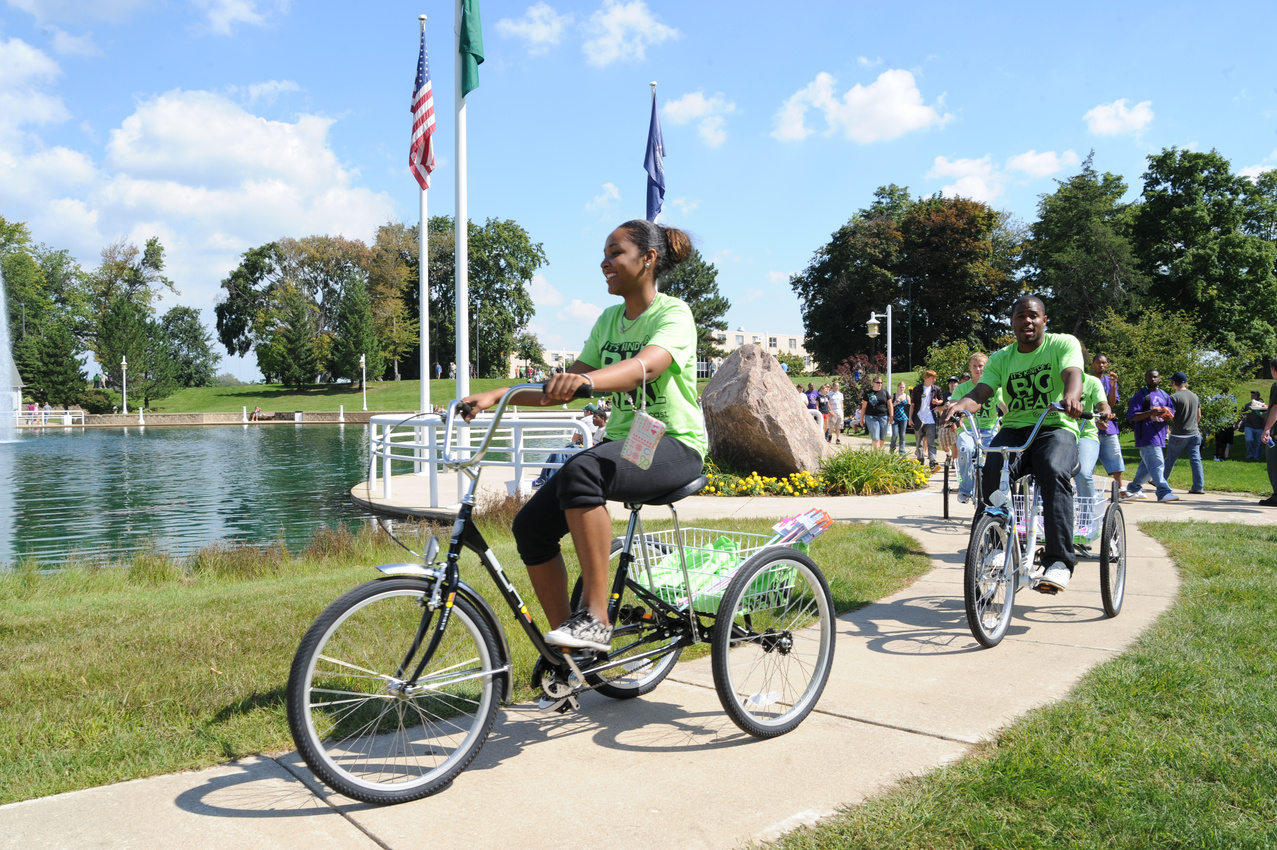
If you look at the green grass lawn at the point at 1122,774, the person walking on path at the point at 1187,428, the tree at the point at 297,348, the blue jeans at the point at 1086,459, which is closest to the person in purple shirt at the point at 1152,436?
the person walking on path at the point at 1187,428

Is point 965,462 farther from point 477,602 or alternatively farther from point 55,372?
point 55,372

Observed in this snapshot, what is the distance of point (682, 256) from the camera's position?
3.63 m

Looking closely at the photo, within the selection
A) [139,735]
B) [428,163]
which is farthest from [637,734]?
[428,163]

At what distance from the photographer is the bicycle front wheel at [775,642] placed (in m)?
3.31

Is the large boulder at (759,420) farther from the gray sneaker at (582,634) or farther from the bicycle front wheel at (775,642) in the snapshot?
the gray sneaker at (582,634)

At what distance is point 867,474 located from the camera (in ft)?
43.2

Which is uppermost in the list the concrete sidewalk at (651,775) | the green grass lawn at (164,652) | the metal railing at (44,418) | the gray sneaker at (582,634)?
the metal railing at (44,418)

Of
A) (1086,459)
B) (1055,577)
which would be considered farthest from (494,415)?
(1086,459)

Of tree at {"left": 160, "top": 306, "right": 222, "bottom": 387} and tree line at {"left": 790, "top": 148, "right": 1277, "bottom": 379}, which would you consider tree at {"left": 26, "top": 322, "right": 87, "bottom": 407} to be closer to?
tree at {"left": 160, "top": 306, "right": 222, "bottom": 387}

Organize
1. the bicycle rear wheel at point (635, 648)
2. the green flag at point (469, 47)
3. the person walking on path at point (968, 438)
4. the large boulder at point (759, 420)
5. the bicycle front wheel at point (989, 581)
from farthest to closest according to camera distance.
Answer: the green flag at point (469, 47) → the large boulder at point (759, 420) → the person walking on path at point (968, 438) → the bicycle front wheel at point (989, 581) → the bicycle rear wheel at point (635, 648)

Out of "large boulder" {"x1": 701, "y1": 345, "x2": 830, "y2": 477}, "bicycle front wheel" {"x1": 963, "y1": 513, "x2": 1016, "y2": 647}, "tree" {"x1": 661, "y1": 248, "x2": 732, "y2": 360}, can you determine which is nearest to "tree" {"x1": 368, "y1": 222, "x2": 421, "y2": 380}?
"tree" {"x1": 661, "y1": 248, "x2": 732, "y2": 360}

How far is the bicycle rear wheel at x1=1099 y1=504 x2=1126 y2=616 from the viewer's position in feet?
17.4

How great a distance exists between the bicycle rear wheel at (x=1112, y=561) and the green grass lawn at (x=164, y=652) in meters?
1.43

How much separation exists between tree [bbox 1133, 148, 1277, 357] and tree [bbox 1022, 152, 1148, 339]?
5.35 ft
